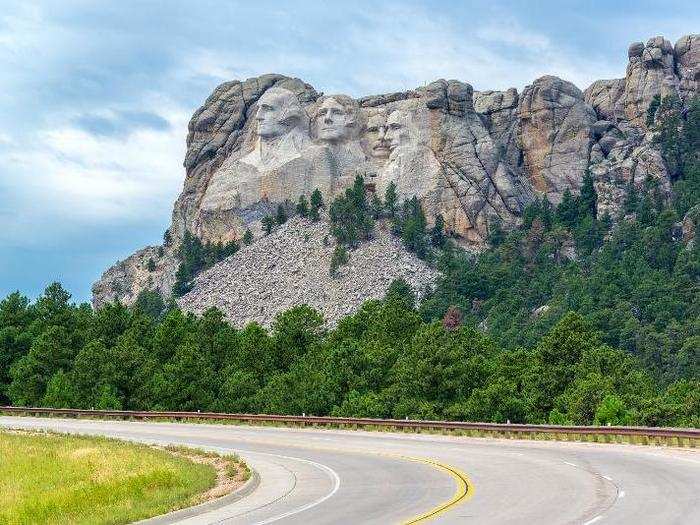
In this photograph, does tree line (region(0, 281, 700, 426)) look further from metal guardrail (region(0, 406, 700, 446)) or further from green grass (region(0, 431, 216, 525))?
green grass (region(0, 431, 216, 525))

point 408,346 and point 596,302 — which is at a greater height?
point 596,302

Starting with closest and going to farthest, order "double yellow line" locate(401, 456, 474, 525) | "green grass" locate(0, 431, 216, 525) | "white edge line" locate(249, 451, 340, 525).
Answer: "double yellow line" locate(401, 456, 474, 525)
"white edge line" locate(249, 451, 340, 525)
"green grass" locate(0, 431, 216, 525)

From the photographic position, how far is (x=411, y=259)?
Result: 195 m

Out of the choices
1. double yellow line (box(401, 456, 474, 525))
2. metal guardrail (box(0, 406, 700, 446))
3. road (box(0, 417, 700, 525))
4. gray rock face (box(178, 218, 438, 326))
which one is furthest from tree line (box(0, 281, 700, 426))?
gray rock face (box(178, 218, 438, 326))

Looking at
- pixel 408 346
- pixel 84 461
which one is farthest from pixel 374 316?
pixel 84 461

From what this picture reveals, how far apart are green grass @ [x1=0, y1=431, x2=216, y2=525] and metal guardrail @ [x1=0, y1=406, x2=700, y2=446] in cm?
1607

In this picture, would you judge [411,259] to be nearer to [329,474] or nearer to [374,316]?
[374,316]

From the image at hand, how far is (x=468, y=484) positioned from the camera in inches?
1091

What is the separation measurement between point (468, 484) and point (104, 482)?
31.8 ft

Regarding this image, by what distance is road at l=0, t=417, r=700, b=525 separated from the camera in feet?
71.9

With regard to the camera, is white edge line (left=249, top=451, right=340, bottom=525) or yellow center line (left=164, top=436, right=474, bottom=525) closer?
yellow center line (left=164, top=436, right=474, bottom=525)

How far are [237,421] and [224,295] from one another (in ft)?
418

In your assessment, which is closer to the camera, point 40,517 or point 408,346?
point 40,517

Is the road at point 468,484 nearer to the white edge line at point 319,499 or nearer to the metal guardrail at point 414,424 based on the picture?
the white edge line at point 319,499
